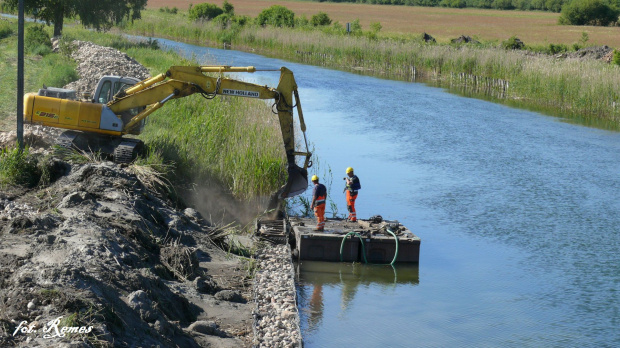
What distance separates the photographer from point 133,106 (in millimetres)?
17516

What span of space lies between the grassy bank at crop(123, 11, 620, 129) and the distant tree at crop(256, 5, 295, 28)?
4381 mm

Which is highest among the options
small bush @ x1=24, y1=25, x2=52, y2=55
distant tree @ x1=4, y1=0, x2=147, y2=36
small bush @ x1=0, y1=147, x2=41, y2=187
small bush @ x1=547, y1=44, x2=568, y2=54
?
distant tree @ x1=4, y1=0, x2=147, y2=36

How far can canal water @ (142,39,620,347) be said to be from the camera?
13578 mm

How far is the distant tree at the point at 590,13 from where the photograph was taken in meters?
91.1

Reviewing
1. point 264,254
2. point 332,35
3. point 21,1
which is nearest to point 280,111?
point 264,254

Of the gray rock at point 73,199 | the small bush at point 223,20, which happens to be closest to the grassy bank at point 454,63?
the small bush at point 223,20

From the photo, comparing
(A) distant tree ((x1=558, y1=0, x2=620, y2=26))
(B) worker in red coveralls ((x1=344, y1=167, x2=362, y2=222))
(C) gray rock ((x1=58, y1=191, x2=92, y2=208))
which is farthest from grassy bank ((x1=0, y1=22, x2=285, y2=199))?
(A) distant tree ((x1=558, y1=0, x2=620, y2=26))

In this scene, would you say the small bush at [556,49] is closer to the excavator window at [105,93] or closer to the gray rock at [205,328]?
→ the excavator window at [105,93]

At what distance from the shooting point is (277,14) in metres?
74.3

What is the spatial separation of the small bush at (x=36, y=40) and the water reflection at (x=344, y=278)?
28632mm

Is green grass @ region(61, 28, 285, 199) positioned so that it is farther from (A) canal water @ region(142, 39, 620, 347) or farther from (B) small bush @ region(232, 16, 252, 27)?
(B) small bush @ region(232, 16, 252, 27)

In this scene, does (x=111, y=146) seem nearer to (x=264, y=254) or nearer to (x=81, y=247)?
(x=264, y=254)

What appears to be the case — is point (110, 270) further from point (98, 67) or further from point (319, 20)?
point (319, 20)

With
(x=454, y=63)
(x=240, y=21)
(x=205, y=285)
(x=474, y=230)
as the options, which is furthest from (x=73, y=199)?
(x=240, y=21)
